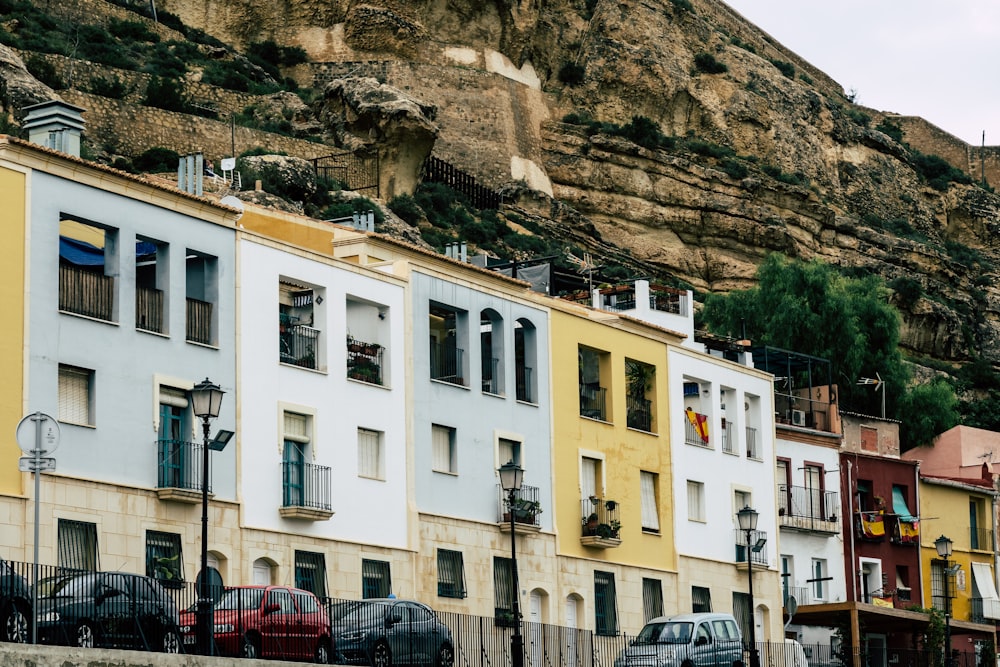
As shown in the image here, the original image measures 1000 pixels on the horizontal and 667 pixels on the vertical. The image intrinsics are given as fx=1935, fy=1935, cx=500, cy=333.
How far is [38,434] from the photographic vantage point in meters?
28.6

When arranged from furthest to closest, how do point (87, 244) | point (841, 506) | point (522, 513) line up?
point (841, 506) < point (522, 513) < point (87, 244)

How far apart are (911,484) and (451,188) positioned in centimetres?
4130

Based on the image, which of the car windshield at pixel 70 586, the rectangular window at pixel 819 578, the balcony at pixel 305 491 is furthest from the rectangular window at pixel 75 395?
the rectangular window at pixel 819 578

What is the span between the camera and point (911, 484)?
63062mm

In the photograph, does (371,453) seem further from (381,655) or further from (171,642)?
(171,642)

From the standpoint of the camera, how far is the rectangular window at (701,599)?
51.6 meters

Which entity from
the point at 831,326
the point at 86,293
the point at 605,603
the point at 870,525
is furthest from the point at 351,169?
the point at 86,293

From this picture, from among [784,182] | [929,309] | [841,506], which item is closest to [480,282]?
[841,506]

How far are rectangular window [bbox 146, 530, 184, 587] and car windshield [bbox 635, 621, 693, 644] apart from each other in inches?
395

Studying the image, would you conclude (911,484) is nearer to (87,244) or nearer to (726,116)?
(87,244)

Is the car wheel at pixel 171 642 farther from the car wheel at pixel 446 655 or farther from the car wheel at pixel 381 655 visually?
the car wheel at pixel 446 655

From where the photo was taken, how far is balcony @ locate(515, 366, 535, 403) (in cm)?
4747

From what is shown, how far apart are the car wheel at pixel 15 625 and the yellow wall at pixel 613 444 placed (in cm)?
2142

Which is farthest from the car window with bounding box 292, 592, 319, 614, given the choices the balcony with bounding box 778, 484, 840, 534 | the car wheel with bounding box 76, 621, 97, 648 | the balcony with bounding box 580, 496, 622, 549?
the balcony with bounding box 778, 484, 840, 534
